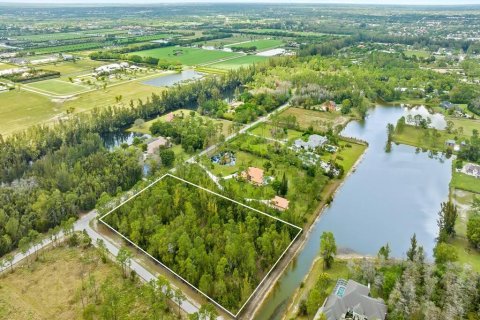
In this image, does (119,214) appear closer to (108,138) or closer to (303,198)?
(303,198)

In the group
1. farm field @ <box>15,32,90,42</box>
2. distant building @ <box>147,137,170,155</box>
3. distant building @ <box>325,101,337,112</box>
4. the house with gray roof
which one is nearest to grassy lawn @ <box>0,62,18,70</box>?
farm field @ <box>15,32,90,42</box>

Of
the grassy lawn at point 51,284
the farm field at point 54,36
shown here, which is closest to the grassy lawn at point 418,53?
the grassy lawn at point 51,284

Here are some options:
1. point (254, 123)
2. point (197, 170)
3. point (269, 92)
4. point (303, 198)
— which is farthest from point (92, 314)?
point (269, 92)

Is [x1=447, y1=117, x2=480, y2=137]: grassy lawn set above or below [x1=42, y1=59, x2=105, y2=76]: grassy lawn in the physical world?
below

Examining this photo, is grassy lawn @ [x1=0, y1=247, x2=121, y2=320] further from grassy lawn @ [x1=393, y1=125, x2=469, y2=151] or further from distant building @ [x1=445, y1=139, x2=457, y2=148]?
distant building @ [x1=445, y1=139, x2=457, y2=148]

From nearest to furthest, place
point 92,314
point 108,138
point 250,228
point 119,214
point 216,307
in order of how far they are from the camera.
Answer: point 92,314 < point 216,307 < point 250,228 < point 119,214 < point 108,138

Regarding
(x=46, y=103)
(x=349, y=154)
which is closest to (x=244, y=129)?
(x=349, y=154)
